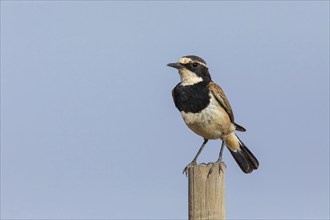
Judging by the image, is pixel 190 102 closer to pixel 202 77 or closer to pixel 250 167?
pixel 202 77

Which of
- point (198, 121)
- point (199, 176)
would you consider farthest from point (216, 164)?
point (198, 121)

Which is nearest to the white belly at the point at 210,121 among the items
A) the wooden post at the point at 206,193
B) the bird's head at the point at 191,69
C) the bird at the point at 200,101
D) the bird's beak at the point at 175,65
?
the bird at the point at 200,101

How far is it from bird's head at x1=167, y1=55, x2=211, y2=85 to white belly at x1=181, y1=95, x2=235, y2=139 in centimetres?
35

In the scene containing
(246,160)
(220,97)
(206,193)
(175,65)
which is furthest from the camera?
(246,160)

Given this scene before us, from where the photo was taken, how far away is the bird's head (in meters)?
10.4

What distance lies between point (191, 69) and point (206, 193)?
3857 mm

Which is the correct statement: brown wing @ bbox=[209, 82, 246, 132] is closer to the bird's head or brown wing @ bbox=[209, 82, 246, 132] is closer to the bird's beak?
the bird's head

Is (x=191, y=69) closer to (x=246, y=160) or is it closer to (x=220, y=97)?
(x=220, y=97)

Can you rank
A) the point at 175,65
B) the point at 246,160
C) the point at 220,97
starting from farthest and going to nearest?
the point at 246,160 < the point at 220,97 < the point at 175,65

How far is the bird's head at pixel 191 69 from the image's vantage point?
1038 cm

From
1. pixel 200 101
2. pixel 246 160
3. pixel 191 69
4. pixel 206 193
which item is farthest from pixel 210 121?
pixel 206 193

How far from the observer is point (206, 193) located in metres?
6.85

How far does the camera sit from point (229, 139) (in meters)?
11.5

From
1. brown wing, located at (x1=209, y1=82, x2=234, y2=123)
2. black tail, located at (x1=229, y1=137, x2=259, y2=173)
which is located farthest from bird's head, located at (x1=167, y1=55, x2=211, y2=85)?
black tail, located at (x1=229, y1=137, x2=259, y2=173)
